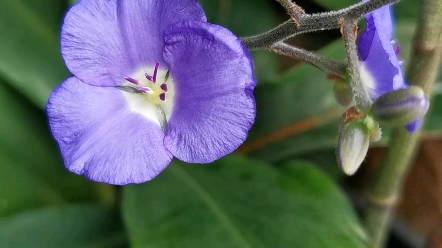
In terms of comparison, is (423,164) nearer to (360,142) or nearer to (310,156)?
(310,156)

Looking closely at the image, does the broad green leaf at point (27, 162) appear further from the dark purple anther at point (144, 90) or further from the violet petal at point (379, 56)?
the violet petal at point (379, 56)

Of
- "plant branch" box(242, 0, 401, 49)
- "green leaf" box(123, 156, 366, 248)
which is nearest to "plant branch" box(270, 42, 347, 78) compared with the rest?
"plant branch" box(242, 0, 401, 49)

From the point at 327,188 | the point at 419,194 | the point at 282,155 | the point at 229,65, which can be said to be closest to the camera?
the point at 229,65

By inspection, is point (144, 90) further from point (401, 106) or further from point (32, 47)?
point (32, 47)

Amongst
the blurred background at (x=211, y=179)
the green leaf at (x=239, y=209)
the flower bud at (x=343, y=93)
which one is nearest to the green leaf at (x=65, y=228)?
the blurred background at (x=211, y=179)

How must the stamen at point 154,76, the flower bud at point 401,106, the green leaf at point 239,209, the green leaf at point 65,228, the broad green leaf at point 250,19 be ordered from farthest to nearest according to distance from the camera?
1. the broad green leaf at point 250,19
2. the green leaf at point 65,228
3. the green leaf at point 239,209
4. the stamen at point 154,76
5. the flower bud at point 401,106

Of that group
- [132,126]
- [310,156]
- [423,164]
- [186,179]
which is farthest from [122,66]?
[423,164]
